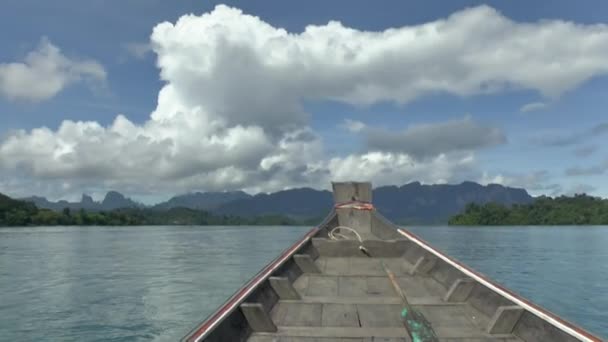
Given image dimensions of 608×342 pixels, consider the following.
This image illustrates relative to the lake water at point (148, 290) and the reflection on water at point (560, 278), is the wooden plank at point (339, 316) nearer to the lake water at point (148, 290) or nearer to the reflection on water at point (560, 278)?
the lake water at point (148, 290)

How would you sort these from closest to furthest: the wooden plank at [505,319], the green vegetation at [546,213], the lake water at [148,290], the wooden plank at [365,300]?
the wooden plank at [505,319]
the wooden plank at [365,300]
the lake water at [148,290]
the green vegetation at [546,213]

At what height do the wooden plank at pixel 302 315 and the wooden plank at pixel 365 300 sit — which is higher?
the wooden plank at pixel 365 300

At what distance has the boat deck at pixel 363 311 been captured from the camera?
557 cm

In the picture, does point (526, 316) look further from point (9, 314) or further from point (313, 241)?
point (9, 314)

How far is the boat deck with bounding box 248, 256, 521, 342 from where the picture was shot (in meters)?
5.57

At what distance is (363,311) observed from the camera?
655 cm

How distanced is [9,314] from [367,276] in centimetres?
1404

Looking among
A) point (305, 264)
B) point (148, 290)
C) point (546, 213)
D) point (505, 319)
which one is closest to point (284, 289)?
point (305, 264)

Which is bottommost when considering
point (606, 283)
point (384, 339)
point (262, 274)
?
point (606, 283)

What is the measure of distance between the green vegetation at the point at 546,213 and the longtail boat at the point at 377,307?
434 ft

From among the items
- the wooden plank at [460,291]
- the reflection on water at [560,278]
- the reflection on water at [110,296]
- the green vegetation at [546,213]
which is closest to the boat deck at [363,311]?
Result: the wooden plank at [460,291]

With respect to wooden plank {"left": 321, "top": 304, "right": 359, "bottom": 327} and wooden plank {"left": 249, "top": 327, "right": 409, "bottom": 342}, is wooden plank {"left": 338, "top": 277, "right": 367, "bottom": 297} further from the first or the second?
wooden plank {"left": 249, "top": 327, "right": 409, "bottom": 342}

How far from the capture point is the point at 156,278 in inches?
1003

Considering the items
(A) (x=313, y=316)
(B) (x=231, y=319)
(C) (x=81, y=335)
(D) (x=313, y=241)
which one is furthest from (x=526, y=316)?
(C) (x=81, y=335)
